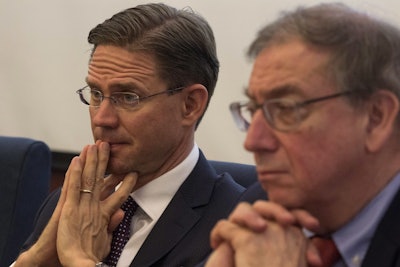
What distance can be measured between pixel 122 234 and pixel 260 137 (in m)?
0.71

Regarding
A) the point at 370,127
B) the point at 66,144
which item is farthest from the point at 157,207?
the point at 66,144

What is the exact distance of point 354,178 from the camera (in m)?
1.26

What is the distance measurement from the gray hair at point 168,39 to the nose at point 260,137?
58cm

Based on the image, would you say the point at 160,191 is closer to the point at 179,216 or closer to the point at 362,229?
the point at 179,216

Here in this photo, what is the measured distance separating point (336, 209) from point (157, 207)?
700 mm

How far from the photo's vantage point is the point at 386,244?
1.24 meters

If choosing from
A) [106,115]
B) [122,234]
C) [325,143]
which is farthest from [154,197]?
[325,143]

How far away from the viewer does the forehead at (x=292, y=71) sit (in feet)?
4.07

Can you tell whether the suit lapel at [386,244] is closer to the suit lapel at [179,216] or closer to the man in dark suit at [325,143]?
the man in dark suit at [325,143]

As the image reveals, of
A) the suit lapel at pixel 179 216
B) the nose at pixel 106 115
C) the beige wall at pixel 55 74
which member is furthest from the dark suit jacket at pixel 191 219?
the beige wall at pixel 55 74

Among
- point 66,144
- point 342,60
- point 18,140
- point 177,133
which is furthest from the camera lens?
point 66,144

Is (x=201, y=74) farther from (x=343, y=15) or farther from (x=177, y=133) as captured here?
(x=343, y=15)

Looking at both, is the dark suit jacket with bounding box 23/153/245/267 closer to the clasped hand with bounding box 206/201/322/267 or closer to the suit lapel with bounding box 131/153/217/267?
the suit lapel with bounding box 131/153/217/267

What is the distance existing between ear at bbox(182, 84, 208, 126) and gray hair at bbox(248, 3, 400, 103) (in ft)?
1.95
